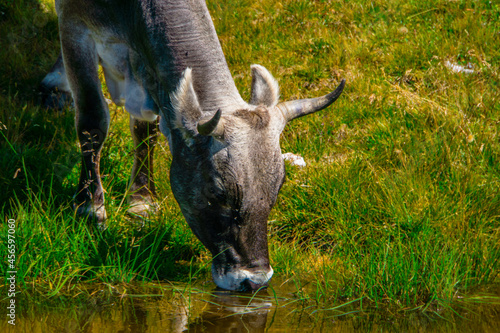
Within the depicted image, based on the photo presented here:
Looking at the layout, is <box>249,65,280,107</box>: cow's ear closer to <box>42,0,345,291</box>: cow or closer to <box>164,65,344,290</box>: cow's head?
<box>42,0,345,291</box>: cow

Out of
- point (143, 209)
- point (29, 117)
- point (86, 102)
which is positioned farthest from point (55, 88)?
point (143, 209)

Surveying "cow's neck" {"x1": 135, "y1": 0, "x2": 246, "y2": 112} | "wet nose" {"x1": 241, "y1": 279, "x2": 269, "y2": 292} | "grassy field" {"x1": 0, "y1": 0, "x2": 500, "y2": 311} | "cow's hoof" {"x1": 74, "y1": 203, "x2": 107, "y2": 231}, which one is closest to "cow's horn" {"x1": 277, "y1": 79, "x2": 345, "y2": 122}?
"cow's neck" {"x1": 135, "y1": 0, "x2": 246, "y2": 112}

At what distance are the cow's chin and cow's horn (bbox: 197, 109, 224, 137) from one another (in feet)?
3.06

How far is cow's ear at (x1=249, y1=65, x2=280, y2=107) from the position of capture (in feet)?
14.7

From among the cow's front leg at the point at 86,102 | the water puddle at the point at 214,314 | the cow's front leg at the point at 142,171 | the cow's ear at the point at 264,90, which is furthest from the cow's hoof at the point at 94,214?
the cow's ear at the point at 264,90

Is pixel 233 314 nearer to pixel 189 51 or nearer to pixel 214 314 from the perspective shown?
pixel 214 314

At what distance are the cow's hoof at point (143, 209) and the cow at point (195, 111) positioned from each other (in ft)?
0.19

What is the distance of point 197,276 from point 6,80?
4468 mm

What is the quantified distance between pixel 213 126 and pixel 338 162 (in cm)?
230

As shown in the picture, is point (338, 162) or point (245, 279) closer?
point (245, 279)

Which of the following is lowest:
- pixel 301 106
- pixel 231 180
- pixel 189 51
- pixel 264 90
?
pixel 231 180

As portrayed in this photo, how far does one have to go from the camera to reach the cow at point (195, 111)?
13.4 ft

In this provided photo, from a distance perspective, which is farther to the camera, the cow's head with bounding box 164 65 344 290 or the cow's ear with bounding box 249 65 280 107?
the cow's ear with bounding box 249 65 280 107

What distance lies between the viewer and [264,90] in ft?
14.9
